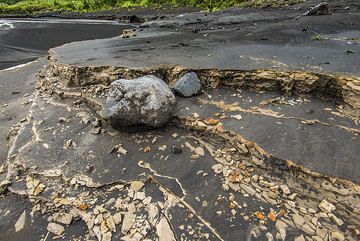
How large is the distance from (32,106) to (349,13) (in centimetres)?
903

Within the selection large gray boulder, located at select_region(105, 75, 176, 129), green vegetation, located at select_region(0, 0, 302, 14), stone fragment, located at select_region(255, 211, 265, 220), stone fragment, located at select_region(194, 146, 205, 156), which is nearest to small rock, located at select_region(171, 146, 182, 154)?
stone fragment, located at select_region(194, 146, 205, 156)

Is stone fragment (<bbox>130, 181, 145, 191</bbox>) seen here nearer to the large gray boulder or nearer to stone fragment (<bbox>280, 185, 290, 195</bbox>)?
the large gray boulder

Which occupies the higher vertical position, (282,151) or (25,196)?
(282,151)

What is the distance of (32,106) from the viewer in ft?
22.4

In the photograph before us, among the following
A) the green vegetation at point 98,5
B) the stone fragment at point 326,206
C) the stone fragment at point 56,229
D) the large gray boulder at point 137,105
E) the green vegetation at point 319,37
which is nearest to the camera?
the stone fragment at point 326,206

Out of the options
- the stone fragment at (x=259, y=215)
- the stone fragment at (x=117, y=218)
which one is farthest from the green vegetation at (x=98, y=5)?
the stone fragment at (x=117, y=218)

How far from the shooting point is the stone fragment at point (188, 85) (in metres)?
5.28

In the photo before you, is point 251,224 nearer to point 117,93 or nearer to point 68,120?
point 117,93

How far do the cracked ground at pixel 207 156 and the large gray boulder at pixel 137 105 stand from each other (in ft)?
0.79

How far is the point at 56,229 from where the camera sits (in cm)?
383

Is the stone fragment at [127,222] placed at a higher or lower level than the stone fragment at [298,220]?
lower

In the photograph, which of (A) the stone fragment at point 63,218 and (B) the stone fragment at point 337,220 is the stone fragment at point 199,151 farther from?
(A) the stone fragment at point 63,218

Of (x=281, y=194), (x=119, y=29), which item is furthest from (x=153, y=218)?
(x=119, y=29)

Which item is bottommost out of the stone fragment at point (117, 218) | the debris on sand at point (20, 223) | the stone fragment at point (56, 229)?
the debris on sand at point (20, 223)
